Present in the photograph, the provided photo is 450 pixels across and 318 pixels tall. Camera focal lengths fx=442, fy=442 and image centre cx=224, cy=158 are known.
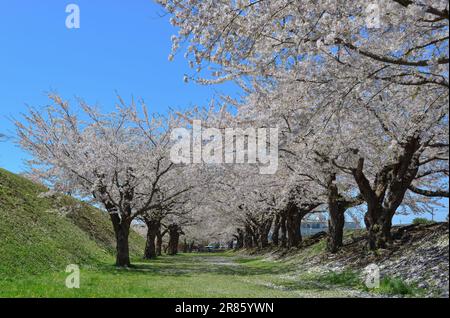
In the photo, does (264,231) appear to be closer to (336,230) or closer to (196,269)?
(196,269)

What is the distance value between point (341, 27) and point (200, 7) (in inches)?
127

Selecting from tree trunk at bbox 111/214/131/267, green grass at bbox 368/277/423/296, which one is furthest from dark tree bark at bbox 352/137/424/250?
tree trunk at bbox 111/214/131/267

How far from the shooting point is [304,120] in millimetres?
14039

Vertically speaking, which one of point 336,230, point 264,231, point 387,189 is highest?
point 387,189

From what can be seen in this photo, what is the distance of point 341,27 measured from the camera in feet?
32.8

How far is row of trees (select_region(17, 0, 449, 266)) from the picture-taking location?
10.3 m

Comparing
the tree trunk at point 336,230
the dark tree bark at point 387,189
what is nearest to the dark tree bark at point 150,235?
the tree trunk at point 336,230

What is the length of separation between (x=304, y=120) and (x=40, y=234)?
676 inches

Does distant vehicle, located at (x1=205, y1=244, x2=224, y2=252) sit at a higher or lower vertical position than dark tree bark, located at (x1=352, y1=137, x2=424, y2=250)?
lower

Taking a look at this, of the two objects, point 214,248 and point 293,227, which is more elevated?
point 293,227

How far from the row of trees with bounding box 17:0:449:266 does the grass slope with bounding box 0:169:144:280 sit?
269 cm

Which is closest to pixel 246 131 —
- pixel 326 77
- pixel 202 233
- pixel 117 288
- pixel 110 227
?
pixel 326 77

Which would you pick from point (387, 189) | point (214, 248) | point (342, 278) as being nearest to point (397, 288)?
point (342, 278)

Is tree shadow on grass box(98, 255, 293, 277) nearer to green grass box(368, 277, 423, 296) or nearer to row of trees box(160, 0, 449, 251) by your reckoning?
row of trees box(160, 0, 449, 251)
